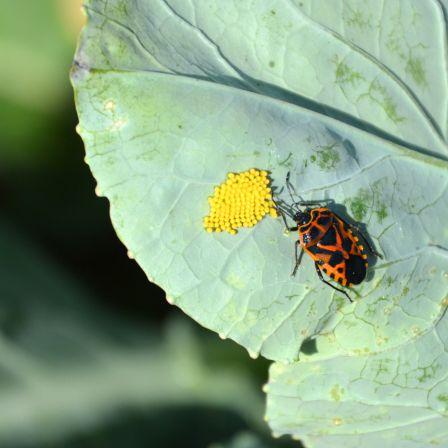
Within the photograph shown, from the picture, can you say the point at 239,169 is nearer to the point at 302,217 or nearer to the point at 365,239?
the point at 302,217

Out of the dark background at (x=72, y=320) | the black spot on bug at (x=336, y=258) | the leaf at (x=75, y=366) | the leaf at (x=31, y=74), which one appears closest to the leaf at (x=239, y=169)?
the black spot on bug at (x=336, y=258)

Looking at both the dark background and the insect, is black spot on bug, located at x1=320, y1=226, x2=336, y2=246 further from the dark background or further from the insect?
the dark background

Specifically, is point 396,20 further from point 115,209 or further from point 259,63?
point 115,209

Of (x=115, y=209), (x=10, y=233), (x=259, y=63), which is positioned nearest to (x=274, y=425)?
(x=115, y=209)

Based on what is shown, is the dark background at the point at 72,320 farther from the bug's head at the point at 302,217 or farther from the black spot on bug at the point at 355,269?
the bug's head at the point at 302,217

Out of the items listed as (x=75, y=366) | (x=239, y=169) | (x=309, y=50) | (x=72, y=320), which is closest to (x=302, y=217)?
(x=239, y=169)

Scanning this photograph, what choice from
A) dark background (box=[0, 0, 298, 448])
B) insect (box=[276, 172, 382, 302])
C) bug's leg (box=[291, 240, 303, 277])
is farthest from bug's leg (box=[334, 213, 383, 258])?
dark background (box=[0, 0, 298, 448])
